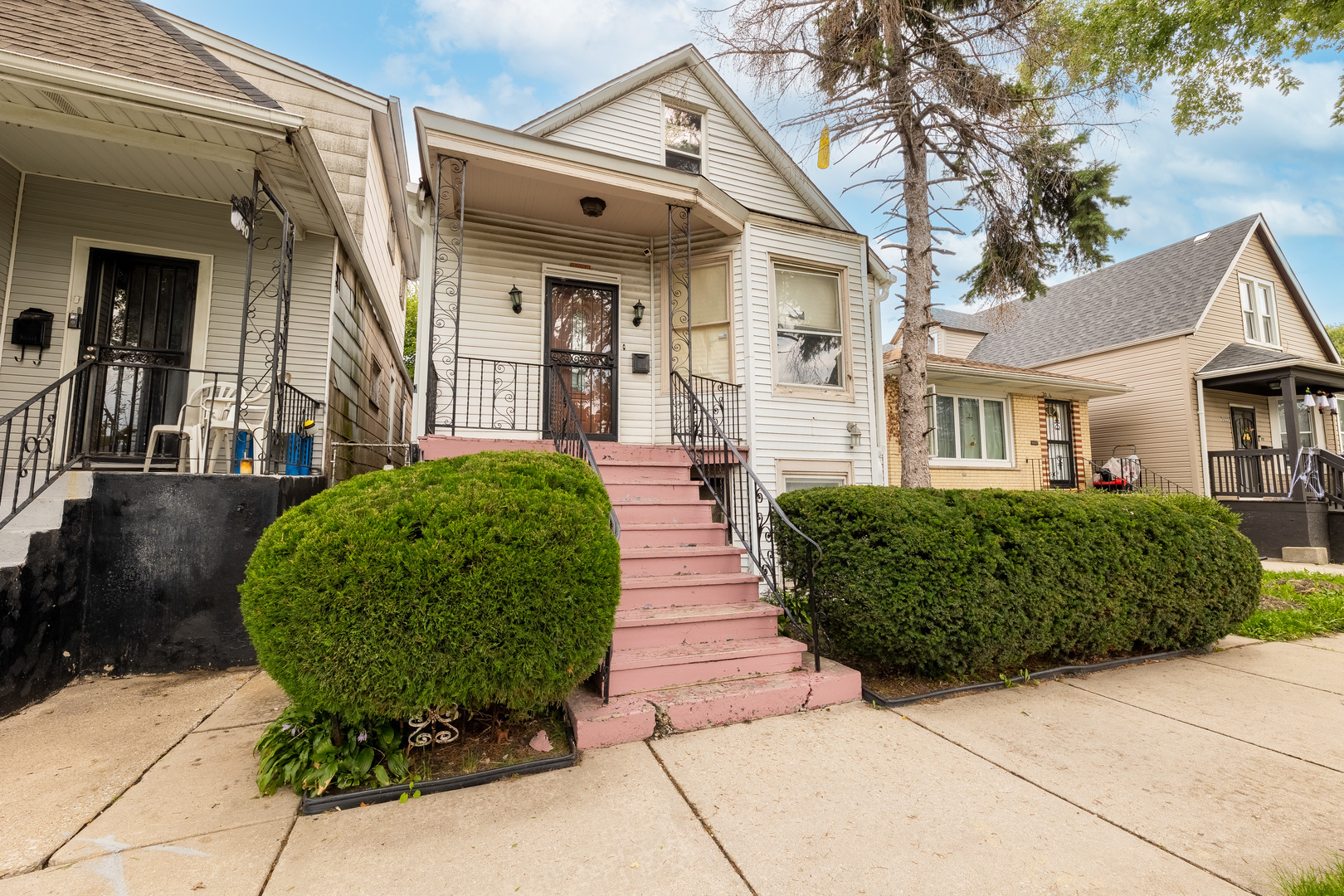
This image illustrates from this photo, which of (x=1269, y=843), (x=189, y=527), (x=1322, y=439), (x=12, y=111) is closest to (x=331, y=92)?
(x=12, y=111)

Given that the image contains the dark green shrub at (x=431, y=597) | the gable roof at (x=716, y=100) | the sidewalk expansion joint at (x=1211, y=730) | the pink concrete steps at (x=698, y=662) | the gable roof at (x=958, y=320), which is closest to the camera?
the dark green shrub at (x=431, y=597)

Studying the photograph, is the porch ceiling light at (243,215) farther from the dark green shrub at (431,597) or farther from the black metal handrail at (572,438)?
the dark green shrub at (431,597)

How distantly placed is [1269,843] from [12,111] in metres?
8.29

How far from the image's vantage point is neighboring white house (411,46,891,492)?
6.70 metres

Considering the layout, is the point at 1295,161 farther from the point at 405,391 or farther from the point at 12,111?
the point at 12,111

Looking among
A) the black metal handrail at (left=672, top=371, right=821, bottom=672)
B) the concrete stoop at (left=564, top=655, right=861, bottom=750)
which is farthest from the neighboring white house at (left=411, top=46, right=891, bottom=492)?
the concrete stoop at (left=564, top=655, right=861, bottom=750)

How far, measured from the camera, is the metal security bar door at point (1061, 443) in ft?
41.0

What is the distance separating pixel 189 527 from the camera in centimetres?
407

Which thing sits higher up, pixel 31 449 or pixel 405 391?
pixel 405 391

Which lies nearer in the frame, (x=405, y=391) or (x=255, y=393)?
(x=255, y=393)

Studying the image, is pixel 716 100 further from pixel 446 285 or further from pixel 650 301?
pixel 446 285

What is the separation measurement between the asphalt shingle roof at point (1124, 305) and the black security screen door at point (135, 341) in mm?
14118

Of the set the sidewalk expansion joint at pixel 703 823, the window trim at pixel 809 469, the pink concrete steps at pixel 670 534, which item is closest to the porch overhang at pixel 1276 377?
the window trim at pixel 809 469

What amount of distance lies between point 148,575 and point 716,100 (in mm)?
8560
